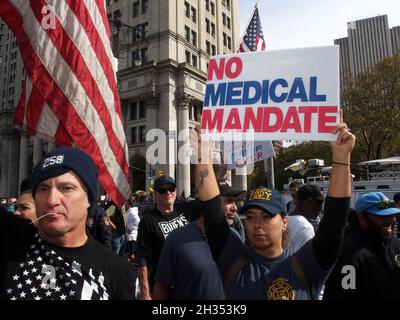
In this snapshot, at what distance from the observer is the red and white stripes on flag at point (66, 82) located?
394 cm

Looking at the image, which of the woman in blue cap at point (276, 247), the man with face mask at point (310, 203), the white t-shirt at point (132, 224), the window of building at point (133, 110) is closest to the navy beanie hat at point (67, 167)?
the woman in blue cap at point (276, 247)

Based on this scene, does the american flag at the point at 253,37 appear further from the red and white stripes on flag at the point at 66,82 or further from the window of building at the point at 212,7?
the window of building at the point at 212,7

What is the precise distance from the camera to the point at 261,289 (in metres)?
2.33

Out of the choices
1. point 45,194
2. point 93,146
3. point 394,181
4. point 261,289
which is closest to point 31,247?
point 45,194

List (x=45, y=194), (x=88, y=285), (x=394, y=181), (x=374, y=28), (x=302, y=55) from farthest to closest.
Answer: (x=374, y=28)
(x=394, y=181)
(x=302, y=55)
(x=45, y=194)
(x=88, y=285)

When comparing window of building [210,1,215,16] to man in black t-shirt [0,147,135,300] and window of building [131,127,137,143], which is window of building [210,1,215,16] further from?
man in black t-shirt [0,147,135,300]

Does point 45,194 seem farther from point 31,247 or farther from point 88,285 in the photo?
point 88,285

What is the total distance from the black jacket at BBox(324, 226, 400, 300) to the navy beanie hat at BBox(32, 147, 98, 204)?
85.1 inches

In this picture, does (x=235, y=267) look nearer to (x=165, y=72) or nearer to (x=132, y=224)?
(x=132, y=224)

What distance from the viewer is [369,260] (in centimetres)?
307

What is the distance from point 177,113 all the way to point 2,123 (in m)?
33.0

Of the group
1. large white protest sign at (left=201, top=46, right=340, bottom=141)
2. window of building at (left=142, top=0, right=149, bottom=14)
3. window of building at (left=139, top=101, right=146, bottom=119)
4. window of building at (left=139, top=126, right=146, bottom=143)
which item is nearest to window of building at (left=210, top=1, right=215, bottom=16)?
window of building at (left=142, top=0, right=149, bottom=14)

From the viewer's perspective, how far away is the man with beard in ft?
9.88

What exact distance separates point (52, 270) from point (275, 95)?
2.14 m
